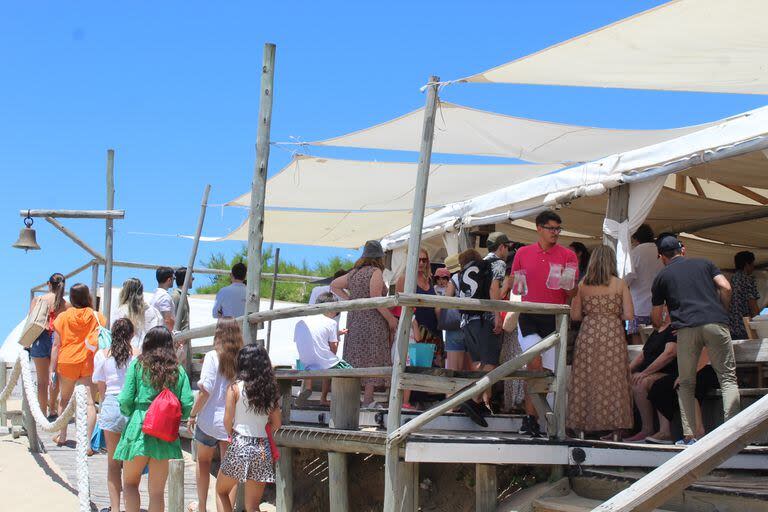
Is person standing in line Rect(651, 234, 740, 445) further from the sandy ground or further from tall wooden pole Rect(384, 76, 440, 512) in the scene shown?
the sandy ground

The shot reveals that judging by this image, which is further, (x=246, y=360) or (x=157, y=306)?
(x=157, y=306)

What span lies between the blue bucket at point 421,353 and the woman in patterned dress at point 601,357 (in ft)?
4.27

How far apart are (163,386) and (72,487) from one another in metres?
2.69

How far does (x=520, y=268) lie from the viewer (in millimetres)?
7688

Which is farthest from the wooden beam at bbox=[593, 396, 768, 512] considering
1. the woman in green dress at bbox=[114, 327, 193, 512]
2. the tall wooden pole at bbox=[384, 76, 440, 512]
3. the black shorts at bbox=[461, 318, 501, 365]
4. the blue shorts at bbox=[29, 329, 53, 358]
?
the blue shorts at bbox=[29, 329, 53, 358]

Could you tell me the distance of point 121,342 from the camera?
8164mm

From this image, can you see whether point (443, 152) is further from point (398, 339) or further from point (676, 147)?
point (398, 339)

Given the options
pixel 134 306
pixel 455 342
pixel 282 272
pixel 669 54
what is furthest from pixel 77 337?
pixel 282 272

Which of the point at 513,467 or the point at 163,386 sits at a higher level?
the point at 163,386

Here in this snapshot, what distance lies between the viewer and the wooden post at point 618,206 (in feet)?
28.2

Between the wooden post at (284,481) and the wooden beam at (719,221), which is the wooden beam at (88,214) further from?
Result: the wooden beam at (719,221)

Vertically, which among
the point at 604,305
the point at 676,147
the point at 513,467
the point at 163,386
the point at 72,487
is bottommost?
the point at 72,487

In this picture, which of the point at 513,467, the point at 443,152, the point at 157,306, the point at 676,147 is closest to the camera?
the point at 513,467

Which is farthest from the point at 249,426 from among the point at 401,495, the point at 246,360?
the point at 401,495
